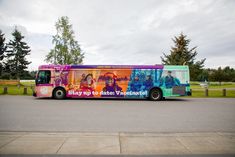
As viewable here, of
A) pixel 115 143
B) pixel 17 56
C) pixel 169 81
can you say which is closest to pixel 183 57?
pixel 169 81

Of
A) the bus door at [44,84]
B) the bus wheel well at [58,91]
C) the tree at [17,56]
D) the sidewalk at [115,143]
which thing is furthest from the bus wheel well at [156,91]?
the tree at [17,56]

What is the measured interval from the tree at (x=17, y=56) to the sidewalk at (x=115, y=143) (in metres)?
50.4

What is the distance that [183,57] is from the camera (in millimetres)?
35188

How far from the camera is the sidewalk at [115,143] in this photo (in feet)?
13.3

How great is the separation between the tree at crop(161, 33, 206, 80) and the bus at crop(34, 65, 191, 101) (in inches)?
778

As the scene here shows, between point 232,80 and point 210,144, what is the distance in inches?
3769

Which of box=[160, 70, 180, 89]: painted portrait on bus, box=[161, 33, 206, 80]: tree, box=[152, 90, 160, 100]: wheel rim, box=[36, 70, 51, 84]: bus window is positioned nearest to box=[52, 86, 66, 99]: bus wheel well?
box=[36, 70, 51, 84]: bus window

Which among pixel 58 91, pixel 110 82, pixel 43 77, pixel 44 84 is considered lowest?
pixel 58 91

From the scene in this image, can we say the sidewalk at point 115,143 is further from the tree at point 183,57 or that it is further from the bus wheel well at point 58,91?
the tree at point 183,57

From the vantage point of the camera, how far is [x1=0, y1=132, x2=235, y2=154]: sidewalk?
4.05 metres

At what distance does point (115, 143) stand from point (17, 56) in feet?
179

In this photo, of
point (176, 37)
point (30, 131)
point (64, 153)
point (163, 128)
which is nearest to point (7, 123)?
point (30, 131)

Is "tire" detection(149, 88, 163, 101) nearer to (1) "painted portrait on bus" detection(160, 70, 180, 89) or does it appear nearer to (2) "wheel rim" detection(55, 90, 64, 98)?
(1) "painted portrait on bus" detection(160, 70, 180, 89)

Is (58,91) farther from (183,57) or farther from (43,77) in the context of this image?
(183,57)
